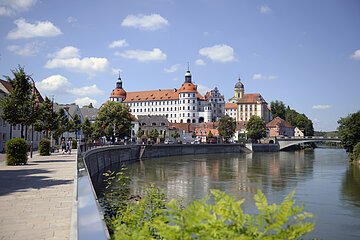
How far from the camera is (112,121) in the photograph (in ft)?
252

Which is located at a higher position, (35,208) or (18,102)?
(18,102)

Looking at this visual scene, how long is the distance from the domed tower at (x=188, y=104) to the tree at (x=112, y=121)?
78.6 metres

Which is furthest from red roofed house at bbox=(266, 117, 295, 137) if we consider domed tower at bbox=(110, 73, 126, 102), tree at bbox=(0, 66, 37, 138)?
tree at bbox=(0, 66, 37, 138)

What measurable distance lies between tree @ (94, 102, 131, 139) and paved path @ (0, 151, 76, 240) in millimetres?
59990

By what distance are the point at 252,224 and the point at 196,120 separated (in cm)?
15184

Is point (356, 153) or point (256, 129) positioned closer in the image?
point (356, 153)

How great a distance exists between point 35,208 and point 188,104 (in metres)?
147

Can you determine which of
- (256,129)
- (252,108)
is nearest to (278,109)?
(252,108)

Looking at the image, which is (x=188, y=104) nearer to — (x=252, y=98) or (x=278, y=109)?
(x=252, y=98)

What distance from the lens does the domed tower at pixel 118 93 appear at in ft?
569

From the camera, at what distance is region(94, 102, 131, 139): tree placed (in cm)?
7625

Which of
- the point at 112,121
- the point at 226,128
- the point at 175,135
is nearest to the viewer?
the point at 112,121

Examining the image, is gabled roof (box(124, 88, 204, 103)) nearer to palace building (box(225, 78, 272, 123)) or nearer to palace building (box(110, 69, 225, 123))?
palace building (box(110, 69, 225, 123))

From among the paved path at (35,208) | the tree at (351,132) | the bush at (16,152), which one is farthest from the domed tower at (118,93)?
the paved path at (35,208)
